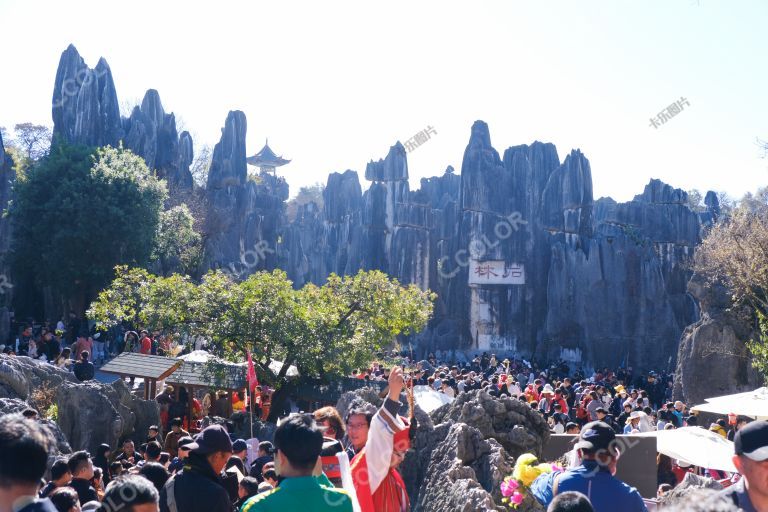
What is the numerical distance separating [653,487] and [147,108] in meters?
39.2

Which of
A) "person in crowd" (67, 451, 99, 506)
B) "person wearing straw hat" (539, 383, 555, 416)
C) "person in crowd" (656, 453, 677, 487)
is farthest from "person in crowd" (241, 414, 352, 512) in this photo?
"person wearing straw hat" (539, 383, 555, 416)

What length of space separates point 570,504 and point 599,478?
101 centimetres

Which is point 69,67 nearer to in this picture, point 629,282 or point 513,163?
point 513,163

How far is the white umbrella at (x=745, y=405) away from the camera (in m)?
9.84

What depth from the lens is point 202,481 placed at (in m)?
3.58

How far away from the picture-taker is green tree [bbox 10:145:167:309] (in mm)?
25000

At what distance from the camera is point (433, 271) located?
47812 millimetres

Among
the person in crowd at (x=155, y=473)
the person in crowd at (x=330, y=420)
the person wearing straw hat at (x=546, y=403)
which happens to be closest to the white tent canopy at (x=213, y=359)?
the person wearing straw hat at (x=546, y=403)

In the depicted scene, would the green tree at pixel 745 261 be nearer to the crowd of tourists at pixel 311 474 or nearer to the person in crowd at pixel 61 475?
the crowd of tourists at pixel 311 474

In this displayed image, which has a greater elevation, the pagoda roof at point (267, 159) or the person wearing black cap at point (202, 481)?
the pagoda roof at point (267, 159)

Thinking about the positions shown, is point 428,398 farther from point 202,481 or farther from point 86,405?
point 202,481

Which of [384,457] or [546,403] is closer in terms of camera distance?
[384,457]

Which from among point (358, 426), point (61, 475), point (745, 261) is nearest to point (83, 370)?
point (61, 475)

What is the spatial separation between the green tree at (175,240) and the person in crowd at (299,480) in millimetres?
26275
